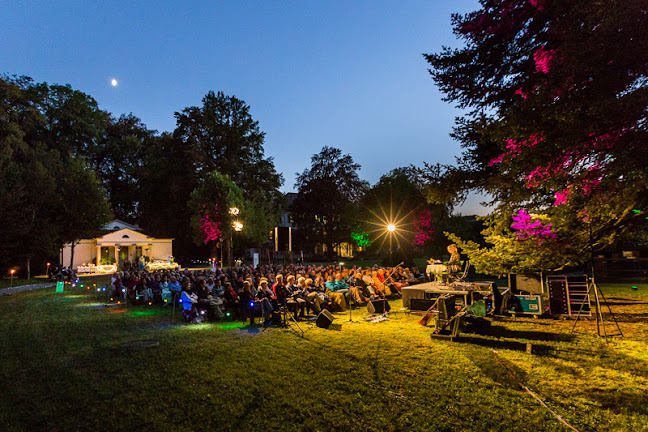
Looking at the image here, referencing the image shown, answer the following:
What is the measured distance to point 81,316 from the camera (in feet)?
38.9

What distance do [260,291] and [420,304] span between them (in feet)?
16.8

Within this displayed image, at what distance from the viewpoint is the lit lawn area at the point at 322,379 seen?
4.34 m

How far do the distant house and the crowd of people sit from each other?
2562 cm

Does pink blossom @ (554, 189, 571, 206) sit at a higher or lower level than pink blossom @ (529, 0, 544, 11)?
lower

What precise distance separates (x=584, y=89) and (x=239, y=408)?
780 centimetres

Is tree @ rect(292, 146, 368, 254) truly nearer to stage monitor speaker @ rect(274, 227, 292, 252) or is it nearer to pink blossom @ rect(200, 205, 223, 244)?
pink blossom @ rect(200, 205, 223, 244)

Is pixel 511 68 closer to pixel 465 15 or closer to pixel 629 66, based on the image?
pixel 465 15

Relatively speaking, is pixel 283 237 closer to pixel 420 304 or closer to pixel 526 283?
pixel 420 304

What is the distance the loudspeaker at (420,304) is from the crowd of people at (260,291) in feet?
5.25

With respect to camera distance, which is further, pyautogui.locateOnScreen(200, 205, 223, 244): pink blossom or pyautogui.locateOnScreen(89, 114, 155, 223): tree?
pyautogui.locateOnScreen(89, 114, 155, 223): tree

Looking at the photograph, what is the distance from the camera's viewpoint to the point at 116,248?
39.8m

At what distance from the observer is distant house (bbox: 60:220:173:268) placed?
38.4 m


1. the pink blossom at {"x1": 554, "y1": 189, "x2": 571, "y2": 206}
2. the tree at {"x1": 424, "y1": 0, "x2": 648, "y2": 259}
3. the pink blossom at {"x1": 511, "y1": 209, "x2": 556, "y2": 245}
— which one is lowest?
the pink blossom at {"x1": 511, "y1": 209, "x2": 556, "y2": 245}

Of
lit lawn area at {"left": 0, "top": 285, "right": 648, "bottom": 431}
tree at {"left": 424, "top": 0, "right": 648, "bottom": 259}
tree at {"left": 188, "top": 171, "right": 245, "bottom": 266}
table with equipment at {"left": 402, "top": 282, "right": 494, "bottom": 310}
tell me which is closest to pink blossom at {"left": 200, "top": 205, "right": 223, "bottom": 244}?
tree at {"left": 188, "top": 171, "right": 245, "bottom": 266}
